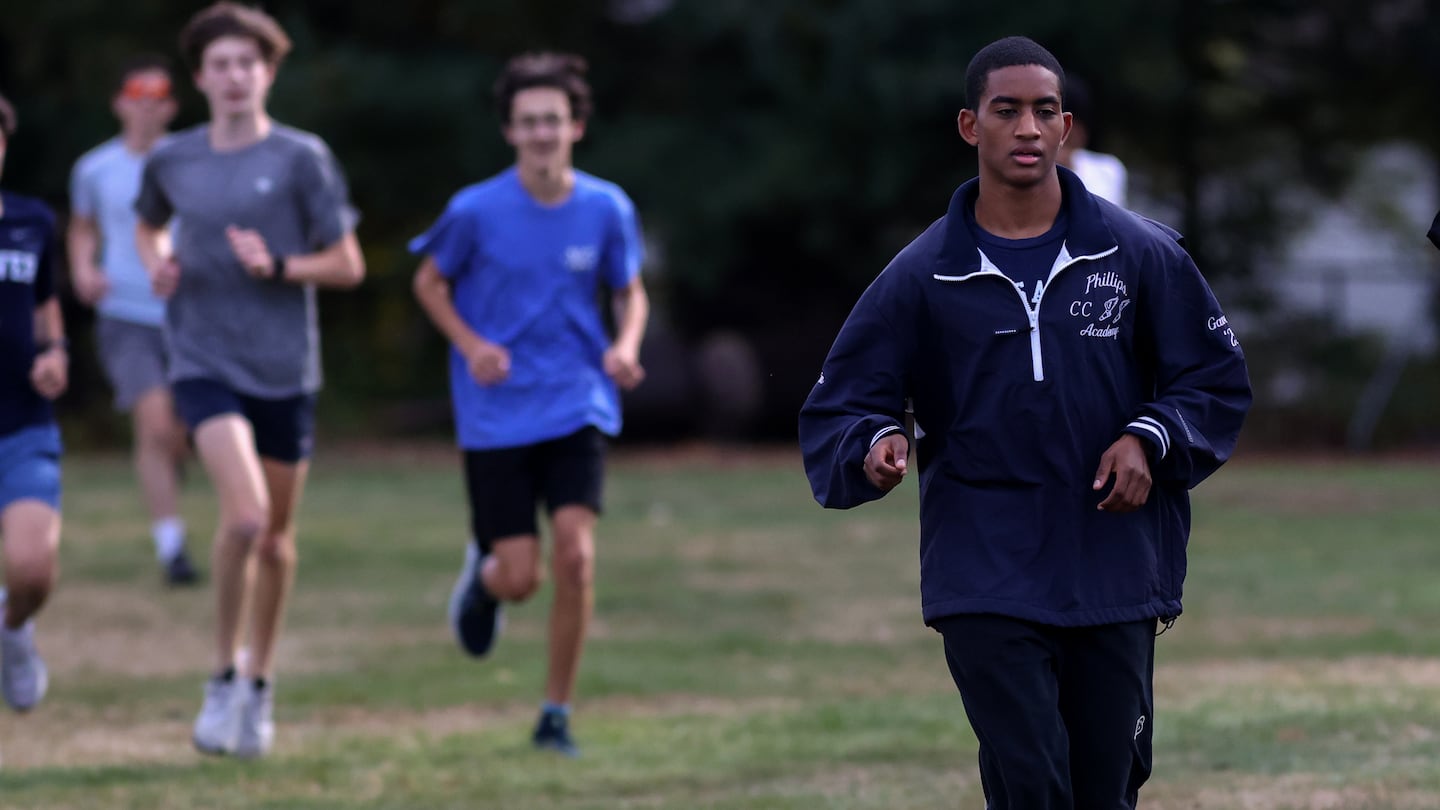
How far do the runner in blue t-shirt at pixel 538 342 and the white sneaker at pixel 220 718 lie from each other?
3.59 feet

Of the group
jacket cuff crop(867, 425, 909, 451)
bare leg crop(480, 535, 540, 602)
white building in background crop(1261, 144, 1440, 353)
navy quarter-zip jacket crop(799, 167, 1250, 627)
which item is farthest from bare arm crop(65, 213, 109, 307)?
white building in background crop(1261, 144, 1440, 353)

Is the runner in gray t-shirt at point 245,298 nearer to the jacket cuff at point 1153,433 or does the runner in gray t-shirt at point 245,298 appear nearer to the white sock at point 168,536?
the jacket cuff at point 1153,433

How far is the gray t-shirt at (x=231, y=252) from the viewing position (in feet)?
26.6

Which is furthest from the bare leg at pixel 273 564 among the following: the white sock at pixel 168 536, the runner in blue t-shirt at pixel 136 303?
the white sock at pixel 168 536

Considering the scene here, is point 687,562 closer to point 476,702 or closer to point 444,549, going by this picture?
point 444,549

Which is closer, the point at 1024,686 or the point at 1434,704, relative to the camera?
the point at 1024,686

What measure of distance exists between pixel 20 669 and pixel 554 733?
1979mm

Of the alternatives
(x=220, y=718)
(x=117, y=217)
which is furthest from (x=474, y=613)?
(x=117, y=217)

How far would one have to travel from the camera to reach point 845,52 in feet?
73.5

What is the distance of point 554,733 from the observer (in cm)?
813

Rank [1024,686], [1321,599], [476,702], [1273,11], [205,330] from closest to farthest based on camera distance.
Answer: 1. [1024,686]
2. [205,330]
3. [476,702]
4. [1321,599]
5. [1273,11]

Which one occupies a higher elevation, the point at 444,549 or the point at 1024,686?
the point at 1024,686

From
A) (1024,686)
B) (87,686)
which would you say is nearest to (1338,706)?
(1024,686)

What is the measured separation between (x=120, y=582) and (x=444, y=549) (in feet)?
7.91
